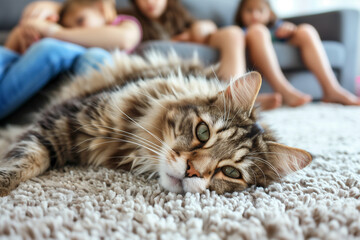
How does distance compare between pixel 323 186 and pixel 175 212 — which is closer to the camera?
pixel 175 212

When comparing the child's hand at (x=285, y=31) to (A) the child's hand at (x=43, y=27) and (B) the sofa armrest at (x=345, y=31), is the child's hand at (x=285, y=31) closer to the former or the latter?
(B) the sofa armrest at (x=345, y=31)

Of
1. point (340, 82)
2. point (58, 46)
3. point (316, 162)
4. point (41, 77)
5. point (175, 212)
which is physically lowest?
point (340, 82)

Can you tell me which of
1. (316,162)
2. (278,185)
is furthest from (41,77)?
(316,162)

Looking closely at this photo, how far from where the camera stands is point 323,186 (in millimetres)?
818

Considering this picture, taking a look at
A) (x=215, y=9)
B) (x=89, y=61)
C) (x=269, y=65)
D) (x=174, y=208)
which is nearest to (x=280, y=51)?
(x=269, y=65)

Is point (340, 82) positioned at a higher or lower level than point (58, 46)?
lower

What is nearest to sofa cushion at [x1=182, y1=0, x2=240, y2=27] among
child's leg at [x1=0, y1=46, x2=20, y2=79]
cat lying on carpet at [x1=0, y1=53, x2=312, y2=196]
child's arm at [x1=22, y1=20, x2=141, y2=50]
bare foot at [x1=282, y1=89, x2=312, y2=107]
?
bare foot at [x1=282, y1=89, x2=312, y2=107]

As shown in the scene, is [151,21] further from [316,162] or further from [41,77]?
[316,162]

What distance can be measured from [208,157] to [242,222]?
0.24 meters

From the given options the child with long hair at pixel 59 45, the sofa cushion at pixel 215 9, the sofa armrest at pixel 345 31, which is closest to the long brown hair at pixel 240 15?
the sofa cushion at pixel 215 9

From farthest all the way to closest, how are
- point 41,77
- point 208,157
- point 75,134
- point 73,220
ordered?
point 41,77
point 75,134
point 208,157
point 73,220

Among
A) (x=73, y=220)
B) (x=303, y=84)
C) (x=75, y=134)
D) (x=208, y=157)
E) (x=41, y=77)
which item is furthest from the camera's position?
(x=303, y=84)

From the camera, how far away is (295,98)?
2.44 metres

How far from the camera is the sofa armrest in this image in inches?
128
